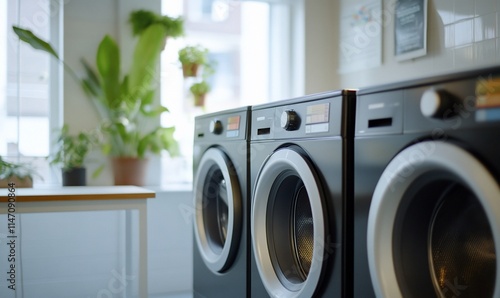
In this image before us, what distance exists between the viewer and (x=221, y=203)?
7.86 feet

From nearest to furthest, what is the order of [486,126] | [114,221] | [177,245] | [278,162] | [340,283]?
[486,126]
[340,283]
[278,162]
[114,221]
[177,245]

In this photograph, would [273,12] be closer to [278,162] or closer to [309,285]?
[278,162]

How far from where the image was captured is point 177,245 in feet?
10.0

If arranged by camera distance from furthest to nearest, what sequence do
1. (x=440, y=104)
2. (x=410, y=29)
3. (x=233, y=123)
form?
(x=410, y=29) < (x=233, y=123) < (x=440, y=104)

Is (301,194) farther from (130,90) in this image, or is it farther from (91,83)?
(91,83)

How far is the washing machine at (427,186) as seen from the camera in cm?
107

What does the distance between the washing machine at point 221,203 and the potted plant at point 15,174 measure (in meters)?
0.91

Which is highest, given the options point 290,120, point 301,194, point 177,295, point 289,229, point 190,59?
point 190,59

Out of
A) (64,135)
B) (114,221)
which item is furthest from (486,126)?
(64,135)

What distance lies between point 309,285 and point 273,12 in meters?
2.41

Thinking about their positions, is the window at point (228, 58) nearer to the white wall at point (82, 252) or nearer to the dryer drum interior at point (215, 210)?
the white wall at point (82, 252)

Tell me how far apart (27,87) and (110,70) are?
488mm

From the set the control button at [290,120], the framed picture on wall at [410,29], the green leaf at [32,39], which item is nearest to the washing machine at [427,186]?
the control button at [290,120]

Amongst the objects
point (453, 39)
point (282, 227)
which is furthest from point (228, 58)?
point (282, 227)
